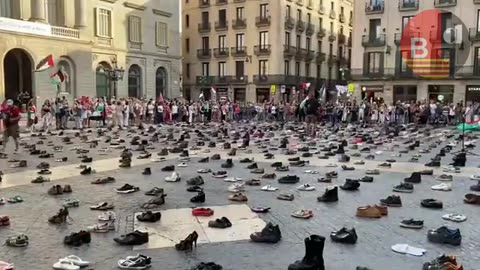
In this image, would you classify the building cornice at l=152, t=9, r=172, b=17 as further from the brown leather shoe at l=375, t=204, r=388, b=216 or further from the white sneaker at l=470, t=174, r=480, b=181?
the brown leather shoe at l=375, t=204, r=388, b=216

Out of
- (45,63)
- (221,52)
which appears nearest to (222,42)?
(221,52)

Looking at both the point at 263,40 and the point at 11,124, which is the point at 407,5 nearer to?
the point at 263,40

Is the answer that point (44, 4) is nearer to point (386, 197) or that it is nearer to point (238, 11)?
point (238, 11)

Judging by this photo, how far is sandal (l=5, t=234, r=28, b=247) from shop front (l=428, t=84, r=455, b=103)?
46517mm

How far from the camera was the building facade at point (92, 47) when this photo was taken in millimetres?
34812

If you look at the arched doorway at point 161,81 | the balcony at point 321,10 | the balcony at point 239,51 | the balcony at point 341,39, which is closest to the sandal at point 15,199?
the arched doorway at point 161,81

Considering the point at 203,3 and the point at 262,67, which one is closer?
the point at 262,67

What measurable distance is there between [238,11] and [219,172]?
2041 inches

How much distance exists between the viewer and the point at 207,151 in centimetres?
1490

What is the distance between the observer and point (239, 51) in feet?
196

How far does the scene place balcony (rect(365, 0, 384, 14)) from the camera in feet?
165

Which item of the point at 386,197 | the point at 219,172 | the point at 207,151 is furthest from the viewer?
the point at 207,151

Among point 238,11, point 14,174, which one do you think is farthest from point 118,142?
point 238,11

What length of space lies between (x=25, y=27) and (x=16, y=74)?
16.8ft
